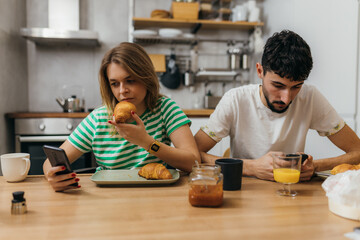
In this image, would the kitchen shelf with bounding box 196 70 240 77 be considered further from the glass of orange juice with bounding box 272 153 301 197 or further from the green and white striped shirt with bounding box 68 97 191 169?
the glass of orange juice with bounding box 272 153 301 197

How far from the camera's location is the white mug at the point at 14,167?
1.23 meters

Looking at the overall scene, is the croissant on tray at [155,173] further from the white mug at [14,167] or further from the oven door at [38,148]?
the oven door at [38,148]

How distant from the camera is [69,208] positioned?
0.94 m

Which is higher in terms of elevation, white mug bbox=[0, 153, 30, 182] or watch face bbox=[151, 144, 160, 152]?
watch face bbox=[151, 144, 160, 152]

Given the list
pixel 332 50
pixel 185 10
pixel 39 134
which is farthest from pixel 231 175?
pixel 185 10

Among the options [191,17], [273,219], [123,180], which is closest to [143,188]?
[123,180]

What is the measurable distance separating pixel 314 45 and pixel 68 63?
2647 mm

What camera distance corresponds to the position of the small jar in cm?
94

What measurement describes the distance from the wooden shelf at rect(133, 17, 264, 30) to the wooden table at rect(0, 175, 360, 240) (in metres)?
2.57

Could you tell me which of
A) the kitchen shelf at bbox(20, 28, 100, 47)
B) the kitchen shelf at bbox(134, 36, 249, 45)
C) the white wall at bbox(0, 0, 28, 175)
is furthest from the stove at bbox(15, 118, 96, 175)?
the kitchen shelf at bbox(134, 36, 249, 45)

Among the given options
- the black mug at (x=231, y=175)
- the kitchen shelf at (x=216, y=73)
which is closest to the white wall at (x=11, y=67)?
the kitchen shelf at (x=216, y=73)

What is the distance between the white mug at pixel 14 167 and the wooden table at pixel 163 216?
0.27 feet

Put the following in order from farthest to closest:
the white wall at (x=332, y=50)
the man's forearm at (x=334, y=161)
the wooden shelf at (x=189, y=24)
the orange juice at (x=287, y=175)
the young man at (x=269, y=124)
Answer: the wooden shelf at (x=189, y=24), the white wall at (x=332, y=50), the young man at (x=269, y=124), the man's forearm at (x=334, y=161), the orange juice at (x=287, y=175)

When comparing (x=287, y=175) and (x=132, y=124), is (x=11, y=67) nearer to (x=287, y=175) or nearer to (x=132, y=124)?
(x=132, y=124)
